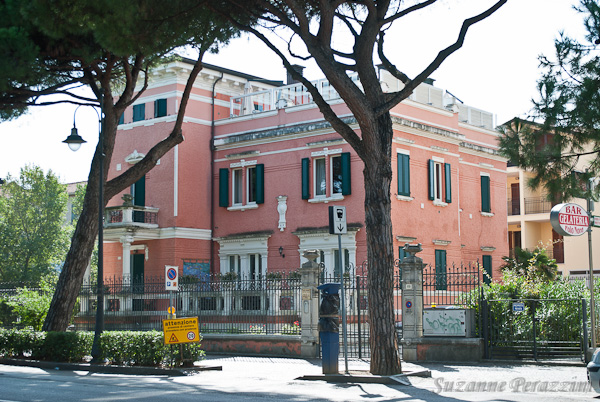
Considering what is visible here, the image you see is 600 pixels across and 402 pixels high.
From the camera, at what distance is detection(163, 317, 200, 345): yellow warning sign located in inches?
680

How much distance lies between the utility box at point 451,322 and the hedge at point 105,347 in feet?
17.9

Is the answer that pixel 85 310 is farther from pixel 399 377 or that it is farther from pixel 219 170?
pixel 399 377

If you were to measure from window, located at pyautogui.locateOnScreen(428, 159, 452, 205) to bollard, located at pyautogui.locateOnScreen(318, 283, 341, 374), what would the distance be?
1758 cm

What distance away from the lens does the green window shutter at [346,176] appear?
30.5m

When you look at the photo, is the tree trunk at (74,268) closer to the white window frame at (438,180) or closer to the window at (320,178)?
the window at (320,178)

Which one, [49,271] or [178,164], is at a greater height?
[178,164]

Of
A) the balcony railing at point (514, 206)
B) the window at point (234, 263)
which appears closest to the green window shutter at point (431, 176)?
the window at point (234, 263)

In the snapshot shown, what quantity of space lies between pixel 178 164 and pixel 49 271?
64.5ft

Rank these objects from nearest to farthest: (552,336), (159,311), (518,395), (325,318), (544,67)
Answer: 1. (518,395)
2. (544,67)
3. (325,318)
4. (552,336)
5. (159,311)

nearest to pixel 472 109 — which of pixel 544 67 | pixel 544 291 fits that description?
pixel 544 291

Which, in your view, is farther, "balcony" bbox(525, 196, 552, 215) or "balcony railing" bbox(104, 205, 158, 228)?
"balcony" bbox(525, 196, 552, 215)

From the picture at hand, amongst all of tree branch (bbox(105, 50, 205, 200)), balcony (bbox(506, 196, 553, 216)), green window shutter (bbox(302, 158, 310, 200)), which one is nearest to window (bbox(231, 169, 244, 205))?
green window shutter (bbox(302, 158, 310, 200))

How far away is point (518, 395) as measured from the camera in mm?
12359

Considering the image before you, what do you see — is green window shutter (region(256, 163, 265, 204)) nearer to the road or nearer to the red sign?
the road
